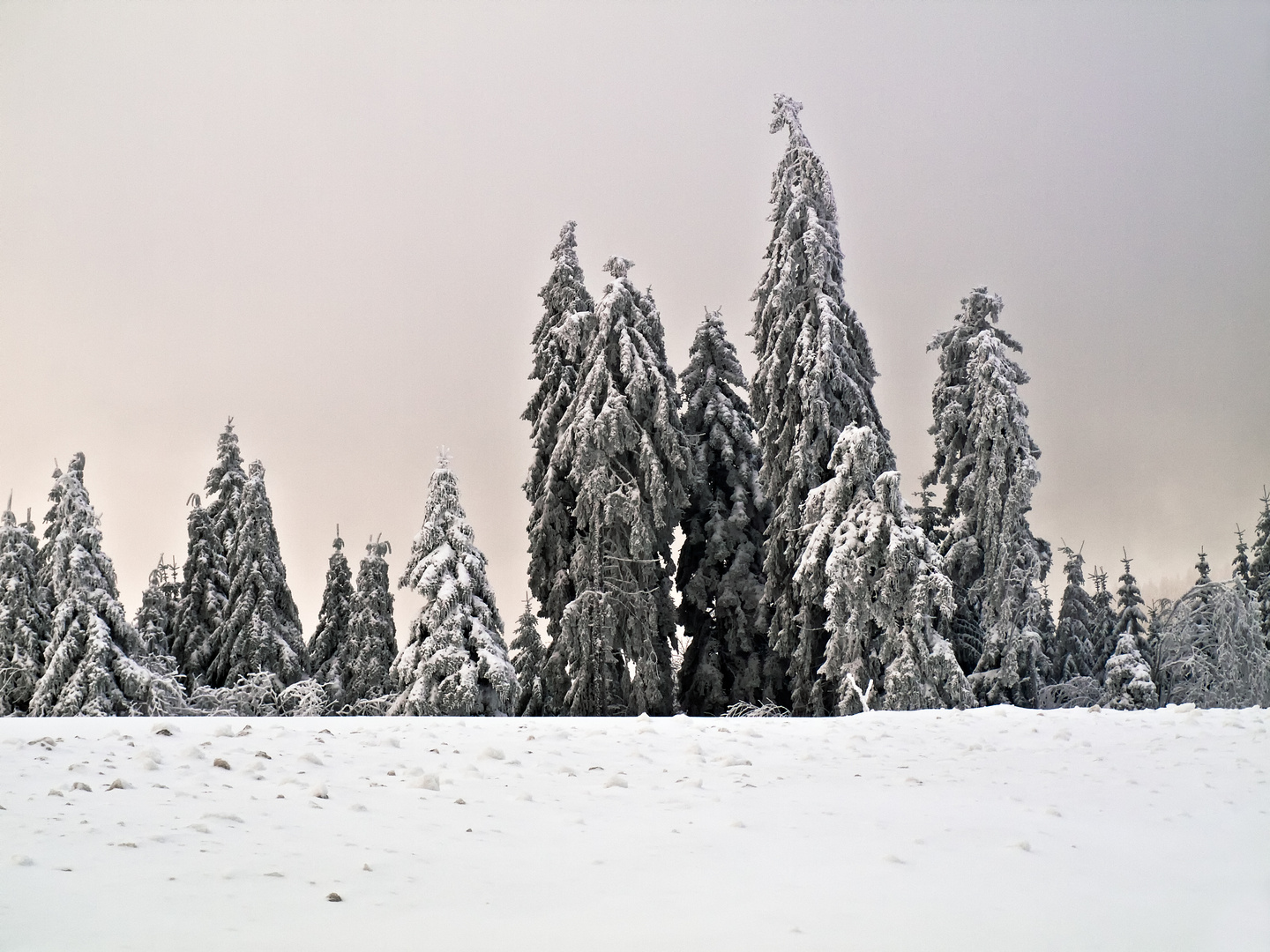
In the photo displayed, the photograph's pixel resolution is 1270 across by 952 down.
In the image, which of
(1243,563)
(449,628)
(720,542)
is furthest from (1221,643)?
(449,628)

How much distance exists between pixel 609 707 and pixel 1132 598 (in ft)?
37.3

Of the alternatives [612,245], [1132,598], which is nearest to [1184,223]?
[1132,598]

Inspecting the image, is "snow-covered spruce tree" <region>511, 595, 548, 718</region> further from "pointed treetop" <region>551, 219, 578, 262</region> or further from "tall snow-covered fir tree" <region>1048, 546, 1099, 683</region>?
"tall snow-covered fir tree" <region>1048, 546, 1099, 683</region>

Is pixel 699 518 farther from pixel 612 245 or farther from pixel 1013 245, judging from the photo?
pixel 1013 245

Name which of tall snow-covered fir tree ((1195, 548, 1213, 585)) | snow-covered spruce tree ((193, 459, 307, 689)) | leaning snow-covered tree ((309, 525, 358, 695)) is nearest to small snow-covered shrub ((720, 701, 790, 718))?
tall snow-covered fir tree ((1195, 548, 1213, 585))

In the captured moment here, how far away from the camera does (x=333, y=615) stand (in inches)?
1214

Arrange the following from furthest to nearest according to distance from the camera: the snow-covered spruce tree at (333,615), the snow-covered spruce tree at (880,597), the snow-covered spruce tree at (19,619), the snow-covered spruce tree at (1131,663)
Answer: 1. the snow-covered spruce tree at (333,615)
2. the snow-covered spruce tree at (19,619)
3. the snow-covered spruce tree at (1131,663)
4. the snow-covered spruce tree at (880,597)

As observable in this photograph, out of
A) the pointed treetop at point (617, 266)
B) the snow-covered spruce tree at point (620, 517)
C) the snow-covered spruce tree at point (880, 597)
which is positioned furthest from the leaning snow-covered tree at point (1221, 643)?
the pointed treetop at point (617, 266)

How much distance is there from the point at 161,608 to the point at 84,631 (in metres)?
7.09

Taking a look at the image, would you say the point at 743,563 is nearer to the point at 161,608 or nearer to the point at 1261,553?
the point at 1261,553

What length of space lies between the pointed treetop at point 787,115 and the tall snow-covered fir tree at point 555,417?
212 inches

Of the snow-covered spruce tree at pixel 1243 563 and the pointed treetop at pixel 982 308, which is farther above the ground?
the pointed treetop at pixel 982 308

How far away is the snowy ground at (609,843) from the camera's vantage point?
9.48 feet

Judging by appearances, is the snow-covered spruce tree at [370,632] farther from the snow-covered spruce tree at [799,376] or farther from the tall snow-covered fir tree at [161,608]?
the snow-covered spruce tree at [799,376]
